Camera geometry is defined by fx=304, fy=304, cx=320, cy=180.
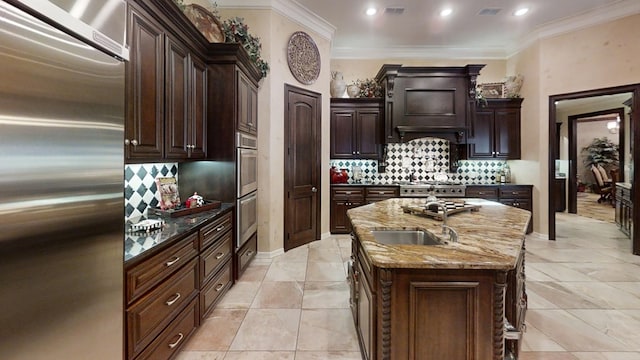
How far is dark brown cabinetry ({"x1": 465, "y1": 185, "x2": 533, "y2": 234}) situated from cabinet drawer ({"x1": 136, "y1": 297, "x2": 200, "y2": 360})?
16.2 feet

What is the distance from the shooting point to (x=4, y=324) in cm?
87

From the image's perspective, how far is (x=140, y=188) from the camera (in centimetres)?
258

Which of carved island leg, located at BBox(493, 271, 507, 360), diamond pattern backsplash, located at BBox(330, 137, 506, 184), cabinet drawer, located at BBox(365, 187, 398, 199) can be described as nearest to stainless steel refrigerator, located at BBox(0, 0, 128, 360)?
carved island leg, located at BBox(493, 271, 507, 360)

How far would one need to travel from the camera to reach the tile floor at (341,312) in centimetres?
219

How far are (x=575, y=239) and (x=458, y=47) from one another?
13.3 feet

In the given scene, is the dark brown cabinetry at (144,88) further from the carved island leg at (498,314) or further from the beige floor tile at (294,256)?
the beige floor tile at (294,256)

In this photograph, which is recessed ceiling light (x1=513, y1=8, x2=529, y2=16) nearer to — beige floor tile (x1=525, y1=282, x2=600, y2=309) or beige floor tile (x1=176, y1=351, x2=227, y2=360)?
beige floor tile (x1=525, y1=282, x2=600, y2=309)

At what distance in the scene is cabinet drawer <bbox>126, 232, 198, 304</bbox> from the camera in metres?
1.51

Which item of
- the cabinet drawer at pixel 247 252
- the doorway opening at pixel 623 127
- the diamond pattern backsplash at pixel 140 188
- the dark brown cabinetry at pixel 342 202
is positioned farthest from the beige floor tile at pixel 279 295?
the doorway opening at pixel 623 127

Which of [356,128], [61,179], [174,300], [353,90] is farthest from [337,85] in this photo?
[61,179]

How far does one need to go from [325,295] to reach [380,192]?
9.35 ft

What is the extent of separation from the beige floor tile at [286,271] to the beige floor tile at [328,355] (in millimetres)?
1319

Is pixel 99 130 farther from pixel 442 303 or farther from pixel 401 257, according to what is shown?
pixel 442 303

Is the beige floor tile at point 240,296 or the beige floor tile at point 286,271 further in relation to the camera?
the beige floor tile at point 286,271
